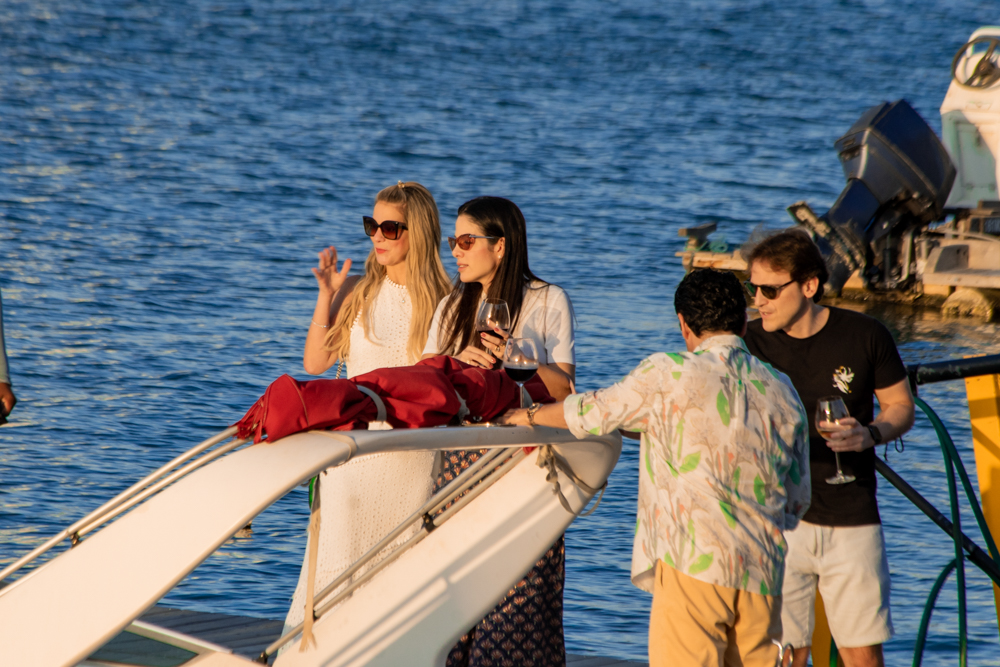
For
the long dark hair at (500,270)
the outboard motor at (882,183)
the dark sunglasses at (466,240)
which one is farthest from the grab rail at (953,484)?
the outboard motor at (882,183)

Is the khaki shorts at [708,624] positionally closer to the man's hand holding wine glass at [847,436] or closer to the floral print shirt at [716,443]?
the floral print shirt at [716,443]

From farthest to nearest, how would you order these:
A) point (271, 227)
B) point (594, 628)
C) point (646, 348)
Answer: point (271, 227) → point (646, 348) → point (594, 628)

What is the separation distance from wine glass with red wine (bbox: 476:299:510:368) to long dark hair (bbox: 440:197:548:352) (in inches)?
8.5

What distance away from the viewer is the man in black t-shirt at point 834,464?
9.95 ft

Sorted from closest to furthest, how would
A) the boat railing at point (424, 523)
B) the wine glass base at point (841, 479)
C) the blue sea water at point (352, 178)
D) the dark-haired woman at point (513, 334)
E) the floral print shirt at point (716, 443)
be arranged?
the floral print shirt at point (716, 443)
the boat railing at point (424, 523)
the wine glass base at point (841, 479)
the dark-haired woman at point (513, 334)
the blue sea water at point (352, 178)

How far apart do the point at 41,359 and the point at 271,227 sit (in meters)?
7.15

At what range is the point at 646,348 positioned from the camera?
462 inches

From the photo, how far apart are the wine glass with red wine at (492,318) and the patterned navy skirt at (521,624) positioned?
39 cm

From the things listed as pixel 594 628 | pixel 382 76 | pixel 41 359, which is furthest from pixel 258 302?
pixel 382 76

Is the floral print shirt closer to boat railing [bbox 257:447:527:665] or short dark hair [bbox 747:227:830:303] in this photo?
boat railing [bbox 257:447:527:665]

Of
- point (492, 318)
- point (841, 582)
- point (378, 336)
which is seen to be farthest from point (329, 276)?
point (841, 582)

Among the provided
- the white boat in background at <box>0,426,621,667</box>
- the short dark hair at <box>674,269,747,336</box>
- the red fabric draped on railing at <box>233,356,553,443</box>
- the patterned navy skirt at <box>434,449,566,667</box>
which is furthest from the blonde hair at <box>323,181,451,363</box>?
the short dark hair at <box>674,269,747,336</box>

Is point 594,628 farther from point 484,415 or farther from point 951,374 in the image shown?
point 484,415

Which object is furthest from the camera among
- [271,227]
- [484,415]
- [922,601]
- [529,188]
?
[529,188]
